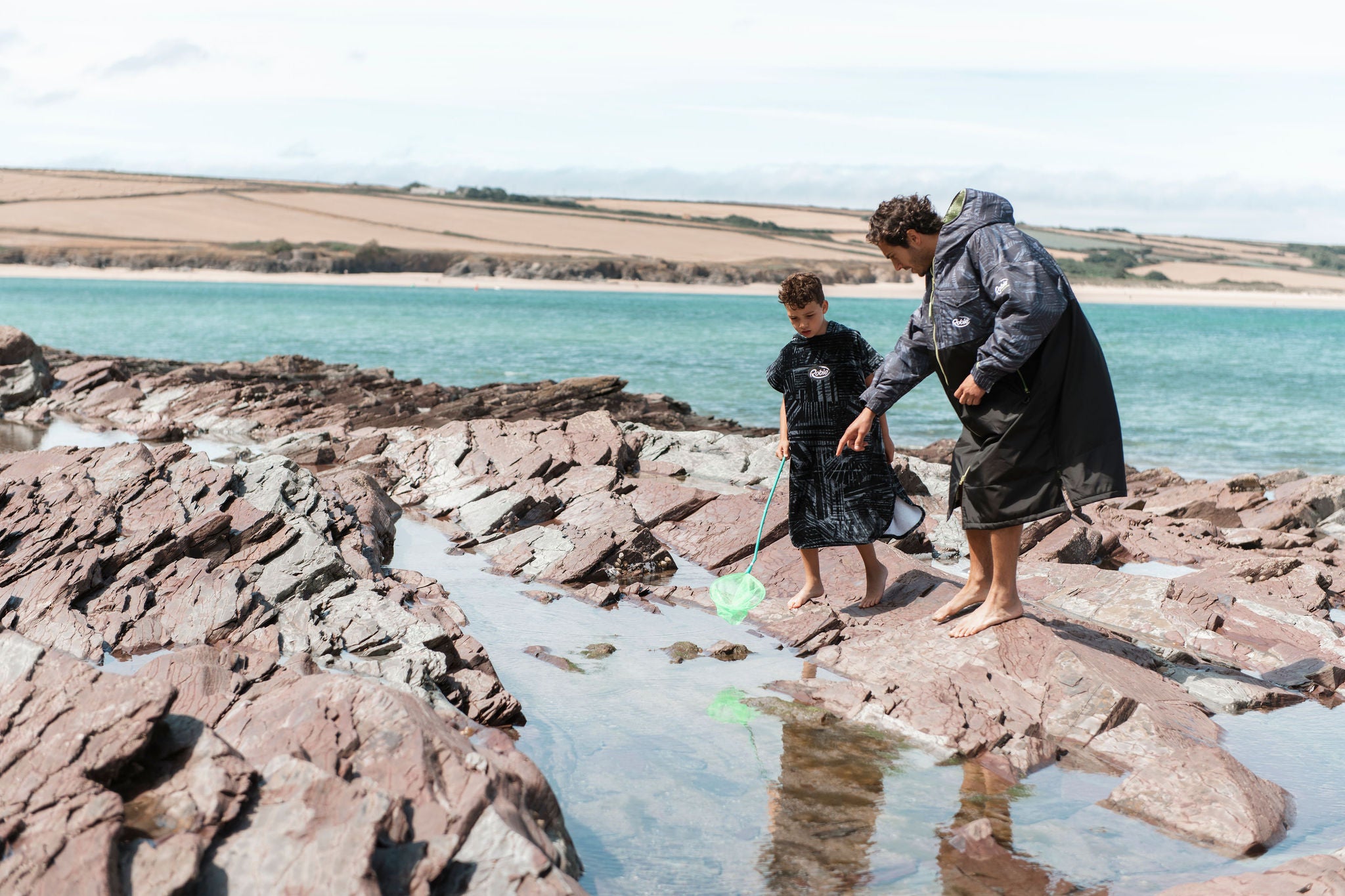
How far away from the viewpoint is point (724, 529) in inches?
335

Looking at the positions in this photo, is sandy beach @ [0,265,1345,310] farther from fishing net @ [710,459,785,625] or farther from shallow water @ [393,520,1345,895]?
shallow water @ [393,520,1345,895]

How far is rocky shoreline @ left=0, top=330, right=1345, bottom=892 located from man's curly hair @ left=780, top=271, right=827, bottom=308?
186cm

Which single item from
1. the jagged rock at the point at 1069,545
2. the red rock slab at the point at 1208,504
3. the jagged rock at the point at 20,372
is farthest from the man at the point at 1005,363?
the jagged rock at the point at 20,372

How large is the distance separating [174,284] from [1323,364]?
3312 inches

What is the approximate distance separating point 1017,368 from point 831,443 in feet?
5.39

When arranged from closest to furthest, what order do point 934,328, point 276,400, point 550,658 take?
point 934,328 < point 550,658 < point 276,400

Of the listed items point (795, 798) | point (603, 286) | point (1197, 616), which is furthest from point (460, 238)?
point (795, 798)

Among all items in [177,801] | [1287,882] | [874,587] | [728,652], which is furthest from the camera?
[874,587]

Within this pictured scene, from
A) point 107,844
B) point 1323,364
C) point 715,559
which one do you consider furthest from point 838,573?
point 1323,364

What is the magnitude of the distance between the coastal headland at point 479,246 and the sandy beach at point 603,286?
21cm

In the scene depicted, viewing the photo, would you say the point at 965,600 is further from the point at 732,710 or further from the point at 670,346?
the point at 670,346

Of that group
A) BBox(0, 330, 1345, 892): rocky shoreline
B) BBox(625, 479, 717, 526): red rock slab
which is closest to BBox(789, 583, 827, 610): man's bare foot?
BBox(0, 330, 1345, 892): rocky shoreline

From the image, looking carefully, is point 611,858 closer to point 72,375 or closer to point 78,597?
point 78,597

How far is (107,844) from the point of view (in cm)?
296
